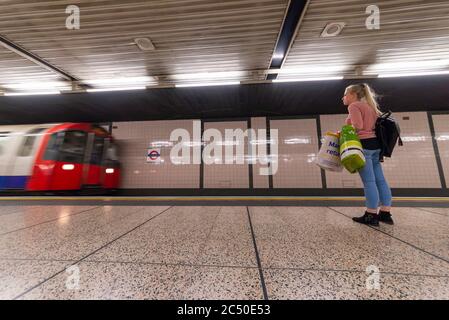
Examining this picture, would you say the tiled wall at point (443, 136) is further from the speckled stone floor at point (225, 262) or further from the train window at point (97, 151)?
the train window at point (97, 151)

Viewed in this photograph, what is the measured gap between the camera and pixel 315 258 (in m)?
0.96

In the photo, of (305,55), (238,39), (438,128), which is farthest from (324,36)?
(438,128)

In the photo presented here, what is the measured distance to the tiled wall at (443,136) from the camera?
18.3 feet

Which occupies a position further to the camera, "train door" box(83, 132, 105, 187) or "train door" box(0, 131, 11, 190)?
"train door" box(83, 132, 105, 187)

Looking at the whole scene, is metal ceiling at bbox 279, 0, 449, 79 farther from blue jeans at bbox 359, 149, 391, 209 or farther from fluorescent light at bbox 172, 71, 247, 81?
blue jeans at bbox 359, 149, 391, 209

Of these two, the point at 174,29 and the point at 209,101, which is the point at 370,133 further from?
the point at 209,101

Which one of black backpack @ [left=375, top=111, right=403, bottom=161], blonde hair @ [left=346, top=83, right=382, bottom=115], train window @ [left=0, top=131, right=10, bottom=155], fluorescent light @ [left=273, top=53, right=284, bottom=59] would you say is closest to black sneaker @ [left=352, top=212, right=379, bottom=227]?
black backpack @ [left=375, top=111, right=403, bottom=161]

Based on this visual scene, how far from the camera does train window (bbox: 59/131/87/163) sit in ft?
14.7

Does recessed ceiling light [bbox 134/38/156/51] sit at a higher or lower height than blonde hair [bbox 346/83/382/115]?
higher

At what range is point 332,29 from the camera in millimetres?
2891

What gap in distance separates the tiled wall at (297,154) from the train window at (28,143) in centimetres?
626

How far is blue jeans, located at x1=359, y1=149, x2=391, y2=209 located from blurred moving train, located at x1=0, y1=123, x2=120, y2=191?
219 inches

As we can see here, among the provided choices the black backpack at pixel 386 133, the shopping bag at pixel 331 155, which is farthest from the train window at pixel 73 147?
the black backpack at pixel 386 133

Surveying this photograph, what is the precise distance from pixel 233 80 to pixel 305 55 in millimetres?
1474
